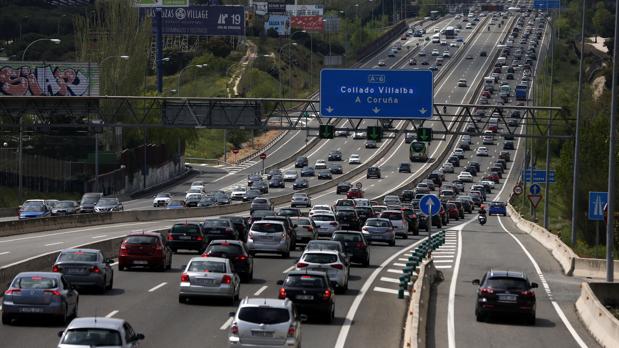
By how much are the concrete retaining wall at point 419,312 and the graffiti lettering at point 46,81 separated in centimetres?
4569

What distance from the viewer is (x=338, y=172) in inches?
5039

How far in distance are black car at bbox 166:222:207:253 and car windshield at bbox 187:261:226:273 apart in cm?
1746

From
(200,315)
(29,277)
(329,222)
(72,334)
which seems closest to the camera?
(72,334)

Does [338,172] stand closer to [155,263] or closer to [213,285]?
[155,263]

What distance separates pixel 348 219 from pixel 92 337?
1831 inches

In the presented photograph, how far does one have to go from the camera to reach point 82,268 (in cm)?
3478

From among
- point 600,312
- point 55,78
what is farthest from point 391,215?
point 600,312

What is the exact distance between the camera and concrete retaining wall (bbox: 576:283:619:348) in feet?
95.1

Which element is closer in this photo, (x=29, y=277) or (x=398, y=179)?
(x=29, y=277)

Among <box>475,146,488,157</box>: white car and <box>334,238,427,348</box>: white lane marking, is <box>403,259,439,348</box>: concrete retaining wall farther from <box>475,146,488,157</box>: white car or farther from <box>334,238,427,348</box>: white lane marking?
<box>475,146,488,157</box>: white car

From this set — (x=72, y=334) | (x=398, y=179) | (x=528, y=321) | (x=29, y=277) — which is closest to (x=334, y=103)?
(x=528, y=321)

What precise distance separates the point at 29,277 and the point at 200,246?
75.4 ft

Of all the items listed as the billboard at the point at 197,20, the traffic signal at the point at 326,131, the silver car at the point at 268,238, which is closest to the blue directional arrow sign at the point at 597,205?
the silver car at the point at 268,238

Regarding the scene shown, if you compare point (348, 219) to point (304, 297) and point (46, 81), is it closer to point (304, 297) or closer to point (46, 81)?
point (46, 81)
